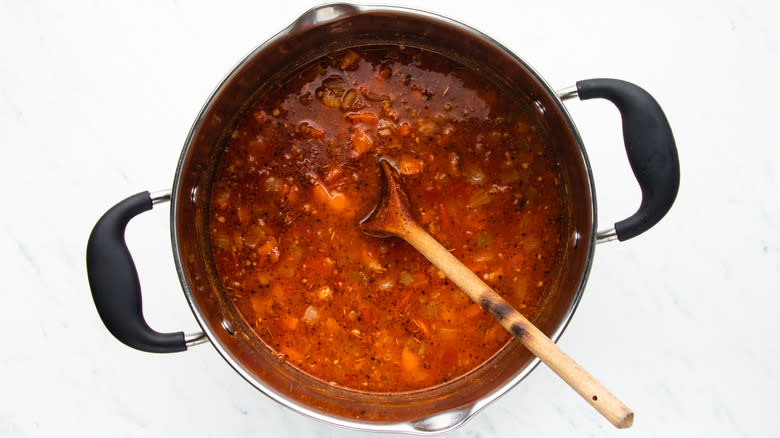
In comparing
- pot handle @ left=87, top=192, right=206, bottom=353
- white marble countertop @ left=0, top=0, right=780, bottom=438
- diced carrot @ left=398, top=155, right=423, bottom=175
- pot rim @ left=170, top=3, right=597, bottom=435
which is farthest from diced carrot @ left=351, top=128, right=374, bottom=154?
pot handle @ left=87, top=192, right=206, bottom=353

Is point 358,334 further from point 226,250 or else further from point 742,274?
point 742,274

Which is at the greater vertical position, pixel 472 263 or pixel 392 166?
pixel 392 166

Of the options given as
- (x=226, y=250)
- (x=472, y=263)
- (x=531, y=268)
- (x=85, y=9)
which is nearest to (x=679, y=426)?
(x=531, y=268)

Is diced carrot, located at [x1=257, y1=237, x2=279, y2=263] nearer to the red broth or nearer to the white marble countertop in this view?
the red broth

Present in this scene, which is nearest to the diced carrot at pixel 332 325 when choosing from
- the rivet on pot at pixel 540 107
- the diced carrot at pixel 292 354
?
the diced carrot at pixel 292 354

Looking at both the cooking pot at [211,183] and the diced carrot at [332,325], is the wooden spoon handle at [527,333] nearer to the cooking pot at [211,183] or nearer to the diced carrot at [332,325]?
the cooking pot at [211,183]

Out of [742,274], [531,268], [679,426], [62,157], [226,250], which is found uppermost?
[62,157]

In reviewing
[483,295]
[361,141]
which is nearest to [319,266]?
[361,141]
